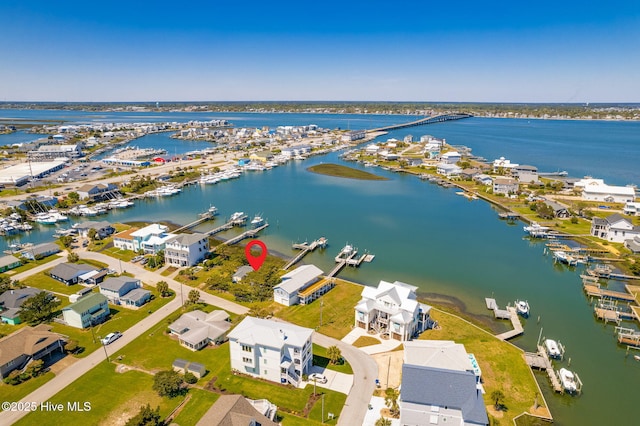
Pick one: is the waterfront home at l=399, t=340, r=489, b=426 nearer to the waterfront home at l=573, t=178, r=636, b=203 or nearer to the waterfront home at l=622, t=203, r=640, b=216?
the waterfront home at l=622, t=203, r=640, b=216

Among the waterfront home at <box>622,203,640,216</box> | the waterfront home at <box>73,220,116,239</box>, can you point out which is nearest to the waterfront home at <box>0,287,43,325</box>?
the waterfront home at <box>73,220,116,239</box>

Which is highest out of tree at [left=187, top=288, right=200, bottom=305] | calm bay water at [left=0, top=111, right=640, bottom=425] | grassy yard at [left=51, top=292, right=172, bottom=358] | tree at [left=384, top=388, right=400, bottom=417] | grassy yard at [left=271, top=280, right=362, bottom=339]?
tree at [left=187, top=288, right=200, bottom=305]

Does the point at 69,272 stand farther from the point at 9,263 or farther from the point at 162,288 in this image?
the point at 162,288

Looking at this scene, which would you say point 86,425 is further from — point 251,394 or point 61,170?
point 61,170

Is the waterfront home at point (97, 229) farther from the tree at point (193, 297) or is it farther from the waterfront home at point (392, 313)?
the waterfront home at point (392, 313)

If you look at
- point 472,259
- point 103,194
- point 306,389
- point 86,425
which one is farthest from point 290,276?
point 103,194

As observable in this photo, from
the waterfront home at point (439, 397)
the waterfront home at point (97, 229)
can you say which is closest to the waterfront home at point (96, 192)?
the waterfront home at point (97, 229)
